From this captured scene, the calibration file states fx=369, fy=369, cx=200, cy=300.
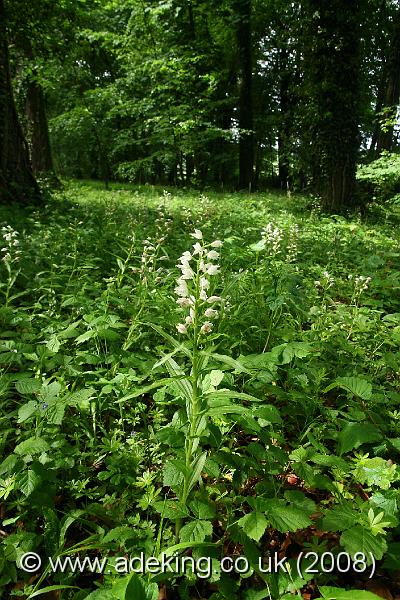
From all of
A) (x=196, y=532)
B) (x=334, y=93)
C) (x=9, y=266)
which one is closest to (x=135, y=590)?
(x=196, y=532)

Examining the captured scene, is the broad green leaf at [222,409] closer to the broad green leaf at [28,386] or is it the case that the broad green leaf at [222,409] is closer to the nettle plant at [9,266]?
the broad green leaf at [28,386]

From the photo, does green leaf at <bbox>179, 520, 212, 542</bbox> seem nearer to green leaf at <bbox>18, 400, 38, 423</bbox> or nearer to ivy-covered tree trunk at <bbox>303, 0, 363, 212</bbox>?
green leaf at <bbox>18, 400, 38, 423</bbox>

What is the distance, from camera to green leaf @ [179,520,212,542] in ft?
4.60

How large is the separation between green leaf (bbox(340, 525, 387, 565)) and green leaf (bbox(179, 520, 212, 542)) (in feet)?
1.65

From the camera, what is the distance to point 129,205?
845cm

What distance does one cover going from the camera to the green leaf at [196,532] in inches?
55.2

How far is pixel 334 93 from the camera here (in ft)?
26.9

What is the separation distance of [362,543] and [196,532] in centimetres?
61

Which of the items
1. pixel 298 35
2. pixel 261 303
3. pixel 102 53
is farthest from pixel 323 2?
pixel 102 53

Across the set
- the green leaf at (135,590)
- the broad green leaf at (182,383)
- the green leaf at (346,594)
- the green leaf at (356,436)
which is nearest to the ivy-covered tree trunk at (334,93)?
the green leaf at (356,436)

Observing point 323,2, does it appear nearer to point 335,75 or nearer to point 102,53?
point 335,75

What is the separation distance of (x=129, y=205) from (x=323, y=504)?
7669mm

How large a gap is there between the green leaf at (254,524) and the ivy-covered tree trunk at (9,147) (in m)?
7.04

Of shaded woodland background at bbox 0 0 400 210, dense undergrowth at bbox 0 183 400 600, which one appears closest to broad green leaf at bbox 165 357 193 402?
dense undergrowth at bbox 0 183 400 600
